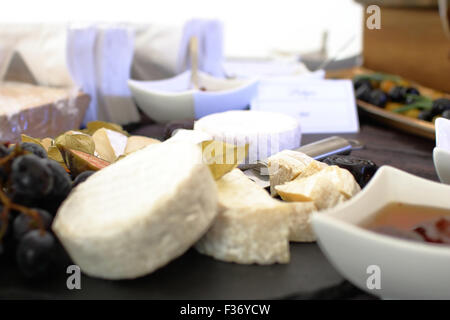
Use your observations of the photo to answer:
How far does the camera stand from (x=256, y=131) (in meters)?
0.99

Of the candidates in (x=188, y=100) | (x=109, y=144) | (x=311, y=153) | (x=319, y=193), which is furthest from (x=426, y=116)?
(x=109, y=144)

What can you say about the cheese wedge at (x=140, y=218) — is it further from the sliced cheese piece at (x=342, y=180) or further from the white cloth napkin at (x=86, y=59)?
the white cloth napkin at (x=86, y=59)

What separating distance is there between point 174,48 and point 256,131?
0.68 metres

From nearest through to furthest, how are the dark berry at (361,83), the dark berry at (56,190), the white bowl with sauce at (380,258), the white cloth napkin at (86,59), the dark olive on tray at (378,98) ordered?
1. the white bowl with sauce at (380,258)
2. the dark berry at (56,190)
3. the white cloth napkin at (86,59)
4. the dark olive on tray at (378,98)
5. the dark berry at (361,83)

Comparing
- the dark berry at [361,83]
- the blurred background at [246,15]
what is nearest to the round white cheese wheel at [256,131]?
the dark berry at [361,83]

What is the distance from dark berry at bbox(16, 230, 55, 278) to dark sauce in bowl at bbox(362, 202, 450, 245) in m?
0.38

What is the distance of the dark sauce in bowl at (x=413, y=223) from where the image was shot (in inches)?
21.9

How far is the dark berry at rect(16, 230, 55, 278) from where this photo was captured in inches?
21.3

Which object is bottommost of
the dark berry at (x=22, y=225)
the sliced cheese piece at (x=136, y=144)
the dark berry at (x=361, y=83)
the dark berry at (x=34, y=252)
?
the dark berry at (x=361, y=83)

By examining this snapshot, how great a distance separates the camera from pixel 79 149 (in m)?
0.81

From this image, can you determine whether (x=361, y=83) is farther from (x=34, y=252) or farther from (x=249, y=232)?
(x=34, y=252)

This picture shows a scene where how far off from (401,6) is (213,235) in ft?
6.01

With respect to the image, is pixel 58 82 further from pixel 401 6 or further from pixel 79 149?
pixel 401 6

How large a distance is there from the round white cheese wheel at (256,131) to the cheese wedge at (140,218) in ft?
1.19
